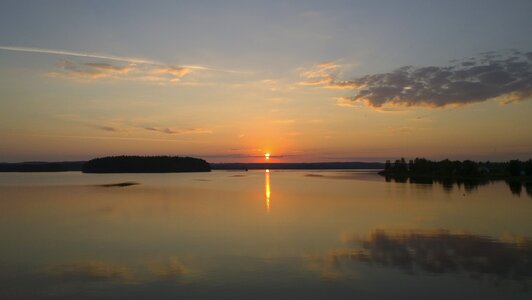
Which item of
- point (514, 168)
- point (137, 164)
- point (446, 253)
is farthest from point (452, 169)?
point (137, 164)

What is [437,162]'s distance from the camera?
9531cm

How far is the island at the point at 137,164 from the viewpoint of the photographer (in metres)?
140

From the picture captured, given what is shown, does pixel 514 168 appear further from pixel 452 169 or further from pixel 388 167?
pixel 388 167

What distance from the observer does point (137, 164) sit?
14438cm

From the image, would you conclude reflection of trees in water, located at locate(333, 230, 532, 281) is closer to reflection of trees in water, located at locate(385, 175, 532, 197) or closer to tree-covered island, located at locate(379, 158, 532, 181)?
reflection of trees in water, located at locate(385, 175, 532, 197)

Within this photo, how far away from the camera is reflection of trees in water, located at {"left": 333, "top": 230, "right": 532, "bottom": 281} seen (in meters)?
11.9

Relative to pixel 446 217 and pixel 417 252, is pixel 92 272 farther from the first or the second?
pixel 446 217

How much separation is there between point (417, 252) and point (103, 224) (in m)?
14.5

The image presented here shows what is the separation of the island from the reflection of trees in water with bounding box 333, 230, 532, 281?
134 metres

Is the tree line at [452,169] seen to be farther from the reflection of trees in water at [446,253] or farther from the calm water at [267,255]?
the reflection of trees in water at [446,253]

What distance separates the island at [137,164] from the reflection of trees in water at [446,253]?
13355 cm

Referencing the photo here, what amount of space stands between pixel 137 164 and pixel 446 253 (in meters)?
139

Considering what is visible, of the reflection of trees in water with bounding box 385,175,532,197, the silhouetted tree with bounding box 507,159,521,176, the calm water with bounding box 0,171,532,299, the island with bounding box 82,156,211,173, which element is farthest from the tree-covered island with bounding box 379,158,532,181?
the island with bounding box 82,156,211,173

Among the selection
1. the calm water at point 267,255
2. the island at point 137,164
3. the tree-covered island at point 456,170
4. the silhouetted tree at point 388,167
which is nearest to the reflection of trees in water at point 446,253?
the calm water at point 267,255
